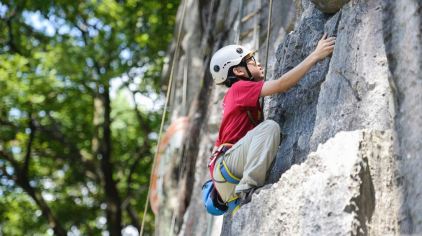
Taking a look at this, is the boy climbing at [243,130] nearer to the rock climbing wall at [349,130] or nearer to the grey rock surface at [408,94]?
the rock climbing wall at [349,130]

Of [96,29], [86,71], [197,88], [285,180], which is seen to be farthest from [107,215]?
[285,180]

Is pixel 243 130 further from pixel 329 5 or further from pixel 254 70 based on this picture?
pixel 329 5

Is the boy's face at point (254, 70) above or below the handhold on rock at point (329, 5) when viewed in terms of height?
below

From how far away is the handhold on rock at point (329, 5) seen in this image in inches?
207

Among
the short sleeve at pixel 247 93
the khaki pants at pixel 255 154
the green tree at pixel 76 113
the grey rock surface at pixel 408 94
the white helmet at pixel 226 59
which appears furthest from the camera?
the green tree at pixel 76 113

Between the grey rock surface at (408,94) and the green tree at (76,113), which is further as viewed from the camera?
the green tree at (76,113)

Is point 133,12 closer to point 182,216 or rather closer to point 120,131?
point 120,131

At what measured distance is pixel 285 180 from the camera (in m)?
4.37

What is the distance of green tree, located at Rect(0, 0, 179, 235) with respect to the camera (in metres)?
14.4

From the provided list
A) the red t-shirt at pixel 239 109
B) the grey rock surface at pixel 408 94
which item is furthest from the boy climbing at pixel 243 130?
the grey rock surface at pixel 408 94

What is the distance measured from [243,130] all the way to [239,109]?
162mm

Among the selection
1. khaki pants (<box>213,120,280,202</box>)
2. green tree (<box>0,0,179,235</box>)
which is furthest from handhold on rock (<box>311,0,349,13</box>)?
green tree (<box>0,0,179,235</box>)

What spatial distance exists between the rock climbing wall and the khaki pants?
187mm

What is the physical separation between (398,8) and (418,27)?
265mm
